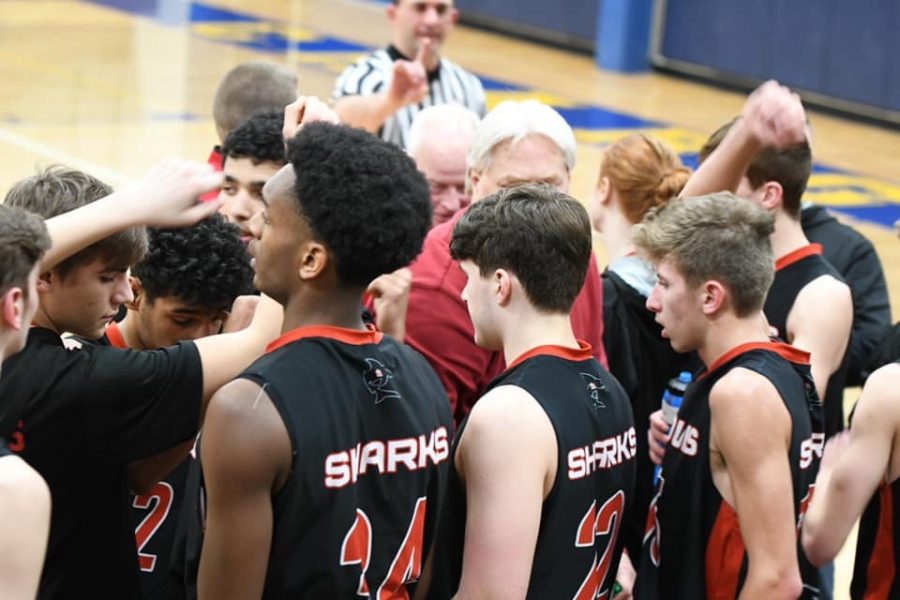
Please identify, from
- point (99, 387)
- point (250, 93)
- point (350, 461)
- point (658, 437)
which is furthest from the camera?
point (250, 93)

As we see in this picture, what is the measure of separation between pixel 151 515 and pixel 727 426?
4.98 ft

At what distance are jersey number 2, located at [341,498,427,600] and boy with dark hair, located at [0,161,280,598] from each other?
507 millimetres

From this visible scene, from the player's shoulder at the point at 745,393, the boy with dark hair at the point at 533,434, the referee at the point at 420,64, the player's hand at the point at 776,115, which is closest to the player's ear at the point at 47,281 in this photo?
the boy with dark hair at the point at 533,434

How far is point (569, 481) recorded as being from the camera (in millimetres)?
3486

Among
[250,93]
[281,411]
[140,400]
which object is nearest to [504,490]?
[281,411]

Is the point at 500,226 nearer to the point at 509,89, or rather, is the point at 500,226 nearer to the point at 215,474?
the point at 215,474

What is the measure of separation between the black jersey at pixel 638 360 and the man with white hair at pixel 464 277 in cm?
31

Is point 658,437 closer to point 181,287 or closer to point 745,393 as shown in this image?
point 745,393

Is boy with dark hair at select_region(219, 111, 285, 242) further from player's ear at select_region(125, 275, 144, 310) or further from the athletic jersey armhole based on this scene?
the athletic jersey armhole

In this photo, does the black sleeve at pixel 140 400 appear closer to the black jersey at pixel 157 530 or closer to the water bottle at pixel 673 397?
the black jersey at pixel 157 530

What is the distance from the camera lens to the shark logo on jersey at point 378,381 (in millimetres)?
3186

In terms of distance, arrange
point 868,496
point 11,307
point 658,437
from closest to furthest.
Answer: point 11,307 → point 868,496 → point 658,437

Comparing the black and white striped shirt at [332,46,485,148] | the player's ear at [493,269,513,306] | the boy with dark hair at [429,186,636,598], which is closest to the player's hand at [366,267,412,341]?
the boy with dark hair at [429,186,636,598]

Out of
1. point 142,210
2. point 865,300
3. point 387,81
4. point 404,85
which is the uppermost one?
point 142,210
